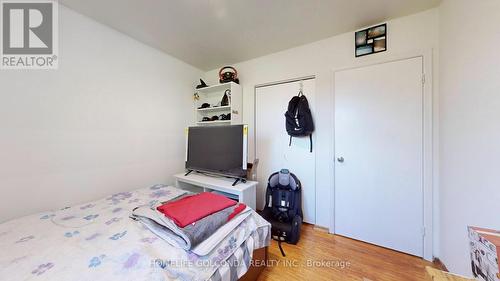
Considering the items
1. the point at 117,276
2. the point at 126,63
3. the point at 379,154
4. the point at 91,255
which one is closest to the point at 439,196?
the point at 379,154

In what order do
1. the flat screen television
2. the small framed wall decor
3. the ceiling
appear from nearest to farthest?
1. the ceiling
2. the small framed wall decor
3. the flat screen television

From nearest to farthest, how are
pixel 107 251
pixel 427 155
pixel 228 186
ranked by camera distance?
pixel 107 251 → pixel 427 155 → pixel 228 186

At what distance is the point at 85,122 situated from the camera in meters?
1.71

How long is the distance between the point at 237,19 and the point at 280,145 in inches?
61.6

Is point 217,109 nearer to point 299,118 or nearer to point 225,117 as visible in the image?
point 225,117

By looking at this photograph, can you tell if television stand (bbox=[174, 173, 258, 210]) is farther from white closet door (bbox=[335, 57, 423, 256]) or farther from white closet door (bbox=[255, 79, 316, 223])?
white closet door (bbox=[335, 57, 423, 256])

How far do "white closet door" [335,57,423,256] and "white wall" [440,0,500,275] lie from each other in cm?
19

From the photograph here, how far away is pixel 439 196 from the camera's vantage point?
1542mm

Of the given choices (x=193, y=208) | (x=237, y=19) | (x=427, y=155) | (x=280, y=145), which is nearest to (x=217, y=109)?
(x=280, y=145)

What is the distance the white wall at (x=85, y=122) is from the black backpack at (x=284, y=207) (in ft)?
4.98

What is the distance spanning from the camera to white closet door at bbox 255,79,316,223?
7.23 feet

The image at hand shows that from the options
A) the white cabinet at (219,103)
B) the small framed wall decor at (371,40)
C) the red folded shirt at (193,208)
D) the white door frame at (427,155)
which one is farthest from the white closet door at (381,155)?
the red folded shirt at (193,208)

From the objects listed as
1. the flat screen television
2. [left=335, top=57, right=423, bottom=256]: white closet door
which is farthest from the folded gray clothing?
[left=335, top=57, right=423, bottom=256]: white closet door

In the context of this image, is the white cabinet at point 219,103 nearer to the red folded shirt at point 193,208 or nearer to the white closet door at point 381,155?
the white closet door at point 381,155
